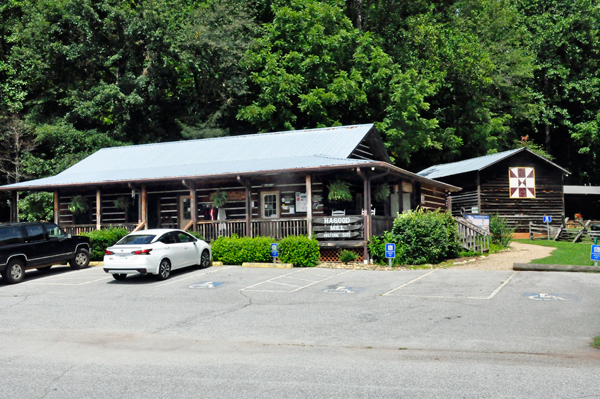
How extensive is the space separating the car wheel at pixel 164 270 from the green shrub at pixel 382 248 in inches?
286

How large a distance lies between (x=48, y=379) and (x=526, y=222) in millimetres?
32590

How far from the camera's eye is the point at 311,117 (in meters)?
38.3

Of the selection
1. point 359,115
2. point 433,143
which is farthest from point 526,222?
point 359,115

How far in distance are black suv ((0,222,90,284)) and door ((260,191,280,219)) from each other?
318 inches

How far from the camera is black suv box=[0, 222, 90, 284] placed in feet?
55.1

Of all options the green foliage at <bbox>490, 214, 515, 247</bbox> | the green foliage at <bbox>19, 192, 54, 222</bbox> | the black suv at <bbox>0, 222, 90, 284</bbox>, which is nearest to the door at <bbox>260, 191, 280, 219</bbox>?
the black suv at <bbox>0, 222, 90, 284</bbox>

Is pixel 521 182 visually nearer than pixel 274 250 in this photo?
No

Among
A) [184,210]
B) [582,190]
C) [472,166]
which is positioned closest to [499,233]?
[472,166]

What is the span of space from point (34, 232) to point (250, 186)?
8.14 meters

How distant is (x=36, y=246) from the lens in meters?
17.8

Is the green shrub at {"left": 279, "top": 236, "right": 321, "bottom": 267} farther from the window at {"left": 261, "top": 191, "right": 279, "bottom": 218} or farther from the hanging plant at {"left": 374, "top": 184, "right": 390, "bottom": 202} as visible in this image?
the window at {"left": 261, "top": 191, "right": 279, "bottom": 218}

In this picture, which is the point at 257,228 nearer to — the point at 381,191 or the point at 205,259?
the point at 205,259

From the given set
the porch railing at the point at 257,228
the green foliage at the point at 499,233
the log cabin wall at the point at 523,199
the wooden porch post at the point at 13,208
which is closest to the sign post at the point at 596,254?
the green foliage at the point at 499,233

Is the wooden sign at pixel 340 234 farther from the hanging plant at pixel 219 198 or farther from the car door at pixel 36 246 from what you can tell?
the car door at pixel 36 246
